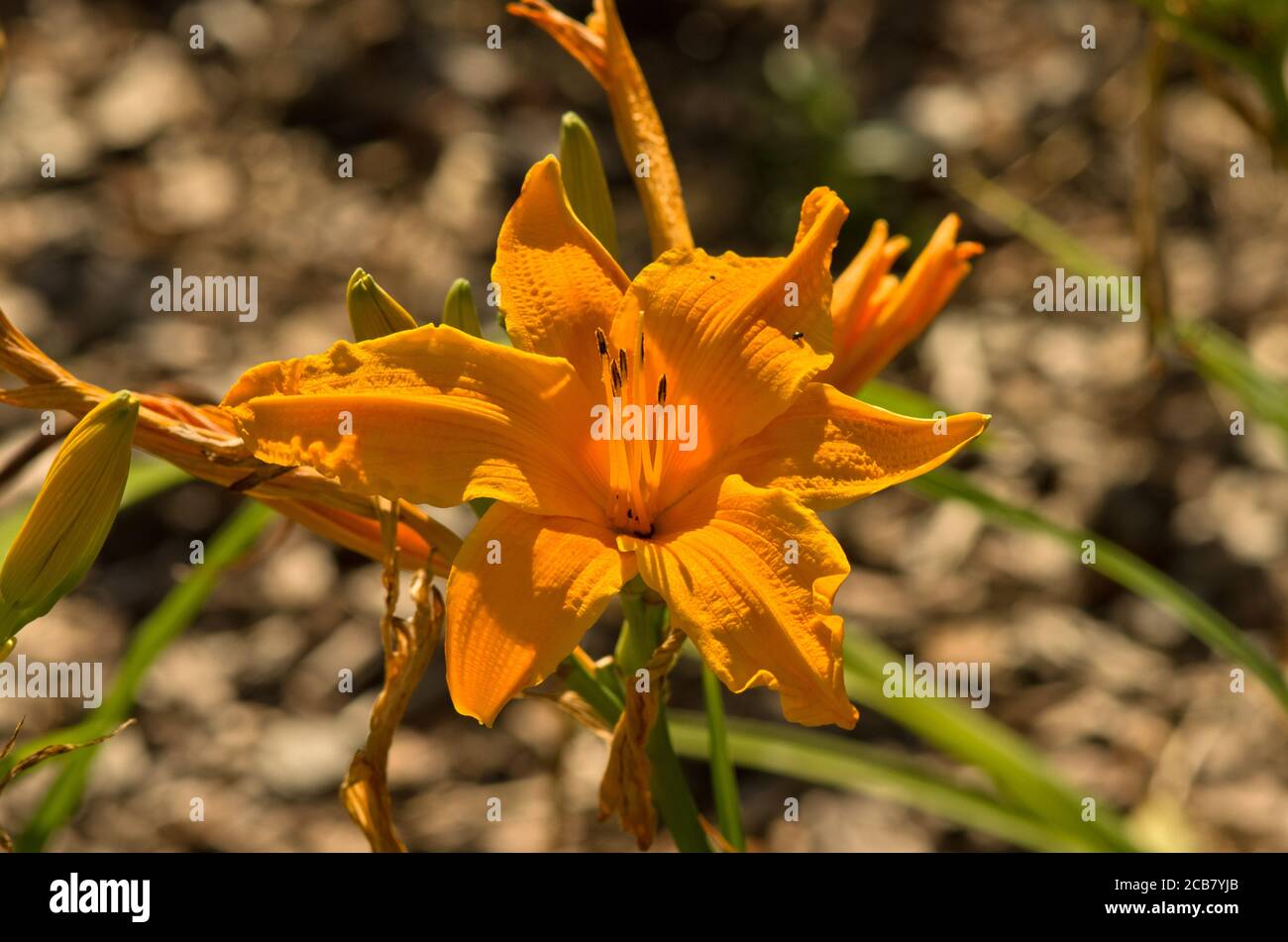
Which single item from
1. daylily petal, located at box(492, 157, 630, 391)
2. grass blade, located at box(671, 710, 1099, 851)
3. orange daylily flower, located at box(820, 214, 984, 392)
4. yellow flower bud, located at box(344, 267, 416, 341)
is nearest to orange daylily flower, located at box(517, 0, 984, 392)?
orange daylily flower, located at box(820, 214, 984, 392)

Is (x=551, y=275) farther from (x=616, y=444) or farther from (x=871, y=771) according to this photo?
(x=871, y=771)

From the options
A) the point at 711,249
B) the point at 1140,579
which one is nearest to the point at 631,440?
the point at 1140,579

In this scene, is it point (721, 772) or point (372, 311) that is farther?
point (721, 772)

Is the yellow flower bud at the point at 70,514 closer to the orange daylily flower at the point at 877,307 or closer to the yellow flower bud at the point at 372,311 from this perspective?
the yellow flower bud at the point at 372,311

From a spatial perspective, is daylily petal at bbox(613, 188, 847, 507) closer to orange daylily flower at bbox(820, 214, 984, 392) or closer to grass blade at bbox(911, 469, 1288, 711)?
orange daylily flower at bbox(820, 214, 984, 392)

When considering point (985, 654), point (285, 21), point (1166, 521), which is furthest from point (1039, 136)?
point (285, 21)

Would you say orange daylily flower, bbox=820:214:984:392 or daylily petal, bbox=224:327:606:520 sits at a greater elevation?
orange daylily flower, bbox=820:214:984:392

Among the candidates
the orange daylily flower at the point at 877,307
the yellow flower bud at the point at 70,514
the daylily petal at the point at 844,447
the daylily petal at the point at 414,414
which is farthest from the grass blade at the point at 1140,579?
the yellow flower bud at the point at 70,514
